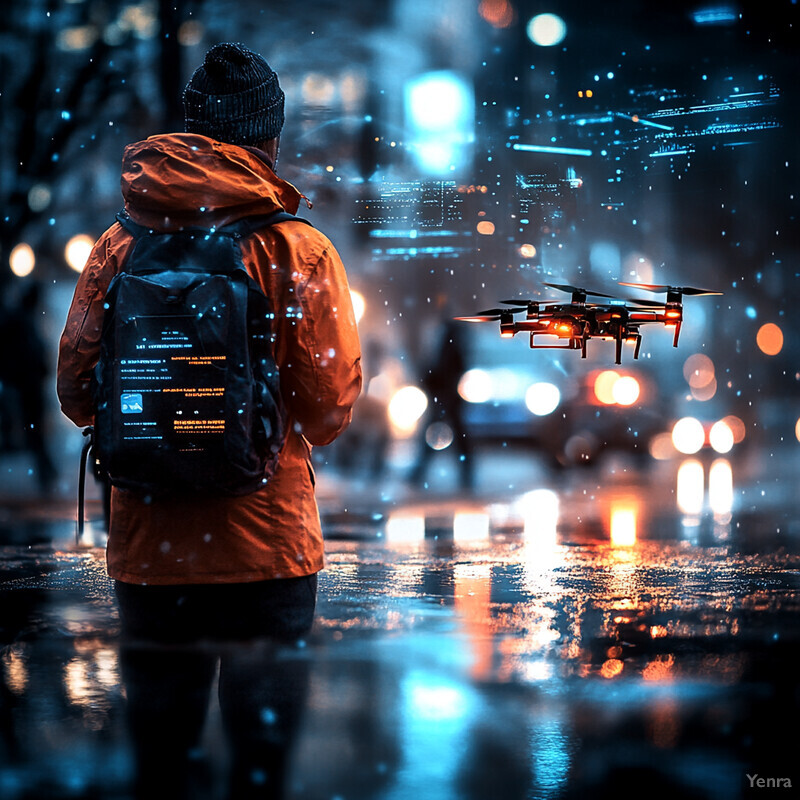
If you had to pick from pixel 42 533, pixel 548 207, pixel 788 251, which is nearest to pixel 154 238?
pixel 42 533

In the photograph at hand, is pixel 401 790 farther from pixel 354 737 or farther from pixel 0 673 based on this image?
pixel 0 673

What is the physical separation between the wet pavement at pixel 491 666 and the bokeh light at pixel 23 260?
9519 millimetres

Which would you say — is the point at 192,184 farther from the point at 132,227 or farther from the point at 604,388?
the point at 604,388

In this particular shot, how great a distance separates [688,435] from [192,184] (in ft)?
67.6

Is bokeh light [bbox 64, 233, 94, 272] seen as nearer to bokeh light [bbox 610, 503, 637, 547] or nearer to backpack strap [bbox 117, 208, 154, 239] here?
bokeh light [bbox 610, 503, 637, 547]

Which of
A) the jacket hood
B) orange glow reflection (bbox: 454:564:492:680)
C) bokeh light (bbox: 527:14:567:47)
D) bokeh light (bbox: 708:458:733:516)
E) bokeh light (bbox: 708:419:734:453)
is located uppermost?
bokeh light (bbox: 527:14:567:47)

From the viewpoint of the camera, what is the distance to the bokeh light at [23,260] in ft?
61.7

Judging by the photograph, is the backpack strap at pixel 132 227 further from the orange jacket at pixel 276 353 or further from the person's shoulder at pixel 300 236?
the person's shoulder at pixel 300 236

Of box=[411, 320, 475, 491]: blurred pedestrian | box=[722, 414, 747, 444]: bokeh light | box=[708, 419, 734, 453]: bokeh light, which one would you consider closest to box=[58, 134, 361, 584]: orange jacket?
box=[411, 320, 475, 491]: blurred pedestrian

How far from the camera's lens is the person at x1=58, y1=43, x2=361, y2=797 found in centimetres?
280

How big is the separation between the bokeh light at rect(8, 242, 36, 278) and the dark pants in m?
15.7

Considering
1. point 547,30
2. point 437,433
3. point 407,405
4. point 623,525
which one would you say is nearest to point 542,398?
point 437,433

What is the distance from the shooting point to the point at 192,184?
9.05 ft

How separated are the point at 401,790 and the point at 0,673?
224 centimetres
